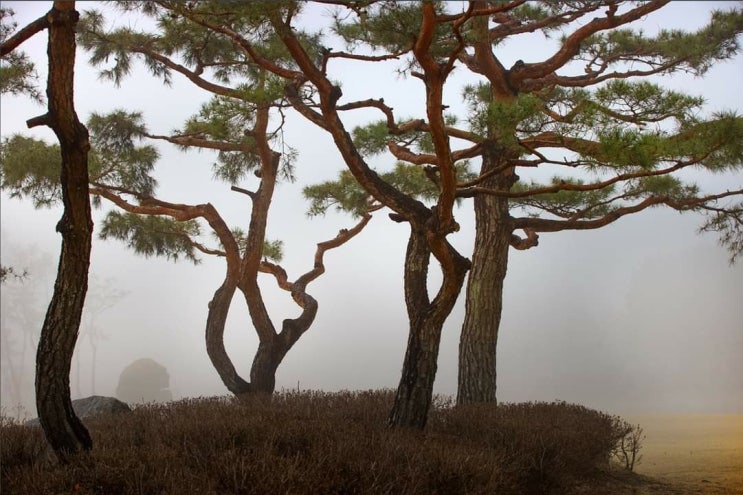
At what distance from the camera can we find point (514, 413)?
5.62 meters

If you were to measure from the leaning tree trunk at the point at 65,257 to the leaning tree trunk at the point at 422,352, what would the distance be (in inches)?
80.5

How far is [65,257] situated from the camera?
366 cm

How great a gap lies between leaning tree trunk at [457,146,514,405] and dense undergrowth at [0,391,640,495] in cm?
95

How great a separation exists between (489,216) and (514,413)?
2179 millimetres

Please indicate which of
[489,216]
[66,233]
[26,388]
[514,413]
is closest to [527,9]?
[489,216]

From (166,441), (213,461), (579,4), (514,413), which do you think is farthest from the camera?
(579,4)

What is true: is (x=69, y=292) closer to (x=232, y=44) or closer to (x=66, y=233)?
(x=66, y=233)

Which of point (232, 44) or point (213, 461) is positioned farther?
point (232, 44)

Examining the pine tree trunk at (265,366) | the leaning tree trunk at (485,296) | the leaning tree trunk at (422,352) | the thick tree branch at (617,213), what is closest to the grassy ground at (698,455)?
the leaning tree trunk at (485,296)

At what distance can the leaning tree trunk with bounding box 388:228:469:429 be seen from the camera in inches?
183

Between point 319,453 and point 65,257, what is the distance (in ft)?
5.75

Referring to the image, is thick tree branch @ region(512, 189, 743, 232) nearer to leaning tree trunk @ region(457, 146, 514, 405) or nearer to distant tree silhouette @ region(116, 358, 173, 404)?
leaning tree trunk @ region(457, 146, 514, 405)

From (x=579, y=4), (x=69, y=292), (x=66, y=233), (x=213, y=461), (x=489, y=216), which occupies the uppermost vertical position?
(x=579, y=4)

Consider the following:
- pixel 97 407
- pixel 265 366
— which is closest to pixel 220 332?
pixel 265 366
